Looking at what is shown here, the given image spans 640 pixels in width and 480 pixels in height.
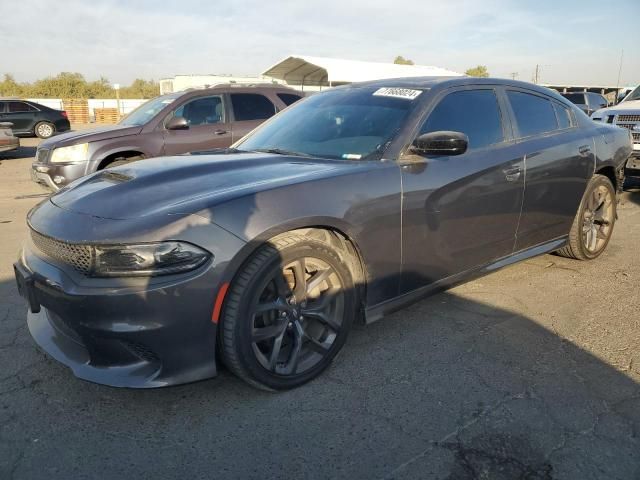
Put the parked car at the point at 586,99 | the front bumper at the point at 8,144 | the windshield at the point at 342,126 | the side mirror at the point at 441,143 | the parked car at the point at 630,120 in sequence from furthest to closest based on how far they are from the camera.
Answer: the parked car at the point at 586,99 → the front bumper at the point at 8,144 → the parked car at the point at 630,120 → the windshield at the point at 342,126 → the side mirror at the point at 441,143

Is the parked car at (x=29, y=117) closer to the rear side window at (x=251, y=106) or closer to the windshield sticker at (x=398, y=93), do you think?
the rear side window at (x=251, y=106)

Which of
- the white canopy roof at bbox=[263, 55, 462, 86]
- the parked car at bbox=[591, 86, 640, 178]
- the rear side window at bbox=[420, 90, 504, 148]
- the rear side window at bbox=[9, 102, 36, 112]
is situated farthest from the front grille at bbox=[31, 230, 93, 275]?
the white canopy roof at bbox=[263, 55, 462, 86]

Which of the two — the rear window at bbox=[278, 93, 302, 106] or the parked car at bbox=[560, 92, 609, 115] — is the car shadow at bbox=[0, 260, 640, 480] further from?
the parked car at bbox=[560, 92, 609, 115]

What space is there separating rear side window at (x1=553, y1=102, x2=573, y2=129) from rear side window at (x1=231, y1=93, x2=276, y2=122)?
501cm

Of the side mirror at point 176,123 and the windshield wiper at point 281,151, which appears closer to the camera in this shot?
the windshield wiper at point 281,151

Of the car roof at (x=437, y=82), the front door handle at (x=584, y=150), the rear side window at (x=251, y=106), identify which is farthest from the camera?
the rear side window at (x=251, y=106)

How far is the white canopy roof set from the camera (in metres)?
28.8

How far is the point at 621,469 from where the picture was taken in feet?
6.80

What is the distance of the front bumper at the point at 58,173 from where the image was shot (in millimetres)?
6844

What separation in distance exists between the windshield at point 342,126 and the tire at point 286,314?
31.2 inches

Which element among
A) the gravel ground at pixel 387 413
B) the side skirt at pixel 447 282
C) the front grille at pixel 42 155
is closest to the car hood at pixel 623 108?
the side skirt at pixel 447 282

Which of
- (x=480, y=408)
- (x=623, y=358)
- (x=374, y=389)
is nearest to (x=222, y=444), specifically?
(x=374, y=389)

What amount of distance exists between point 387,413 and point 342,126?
73.1 inches

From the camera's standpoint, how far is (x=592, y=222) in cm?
473
